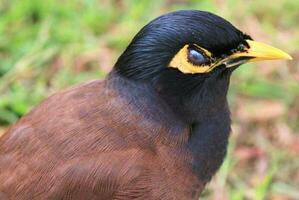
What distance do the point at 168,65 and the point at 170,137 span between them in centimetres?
28

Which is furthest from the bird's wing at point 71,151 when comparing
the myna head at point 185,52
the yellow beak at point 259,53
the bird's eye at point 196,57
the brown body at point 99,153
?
the yellow beak at point 259,53

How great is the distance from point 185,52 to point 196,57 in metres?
0.04

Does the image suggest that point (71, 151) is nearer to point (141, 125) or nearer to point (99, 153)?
point (99, 153)

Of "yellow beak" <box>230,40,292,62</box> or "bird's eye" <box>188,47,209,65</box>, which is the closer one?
"bird's eye" <box>188,47,209,65</box>

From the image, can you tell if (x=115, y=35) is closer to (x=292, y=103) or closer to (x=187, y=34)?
(x=292, y=103)

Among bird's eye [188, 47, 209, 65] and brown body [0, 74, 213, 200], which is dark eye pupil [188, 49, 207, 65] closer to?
bird's eye [188, 47, 209, 65]

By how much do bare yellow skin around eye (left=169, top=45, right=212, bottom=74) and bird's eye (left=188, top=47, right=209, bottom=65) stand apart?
0.01 meters

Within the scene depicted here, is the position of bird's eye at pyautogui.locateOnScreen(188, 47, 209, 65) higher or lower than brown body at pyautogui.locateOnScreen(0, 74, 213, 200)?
higher

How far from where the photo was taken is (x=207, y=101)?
3008 millimetres

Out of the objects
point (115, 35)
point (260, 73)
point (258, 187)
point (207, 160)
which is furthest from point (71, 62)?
point (207, 160)

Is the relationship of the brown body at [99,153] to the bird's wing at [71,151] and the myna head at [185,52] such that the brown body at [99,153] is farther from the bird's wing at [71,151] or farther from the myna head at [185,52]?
the myna head at [185,52]

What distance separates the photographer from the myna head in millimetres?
2846

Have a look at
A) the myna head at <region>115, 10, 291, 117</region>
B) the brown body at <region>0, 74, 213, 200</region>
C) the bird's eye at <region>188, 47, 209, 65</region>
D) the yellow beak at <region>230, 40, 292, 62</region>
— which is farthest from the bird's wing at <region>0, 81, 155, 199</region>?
the yellow beak at <region>230, 40, 292, 62</region>

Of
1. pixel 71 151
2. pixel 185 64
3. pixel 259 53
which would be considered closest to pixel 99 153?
pixel 71 151
